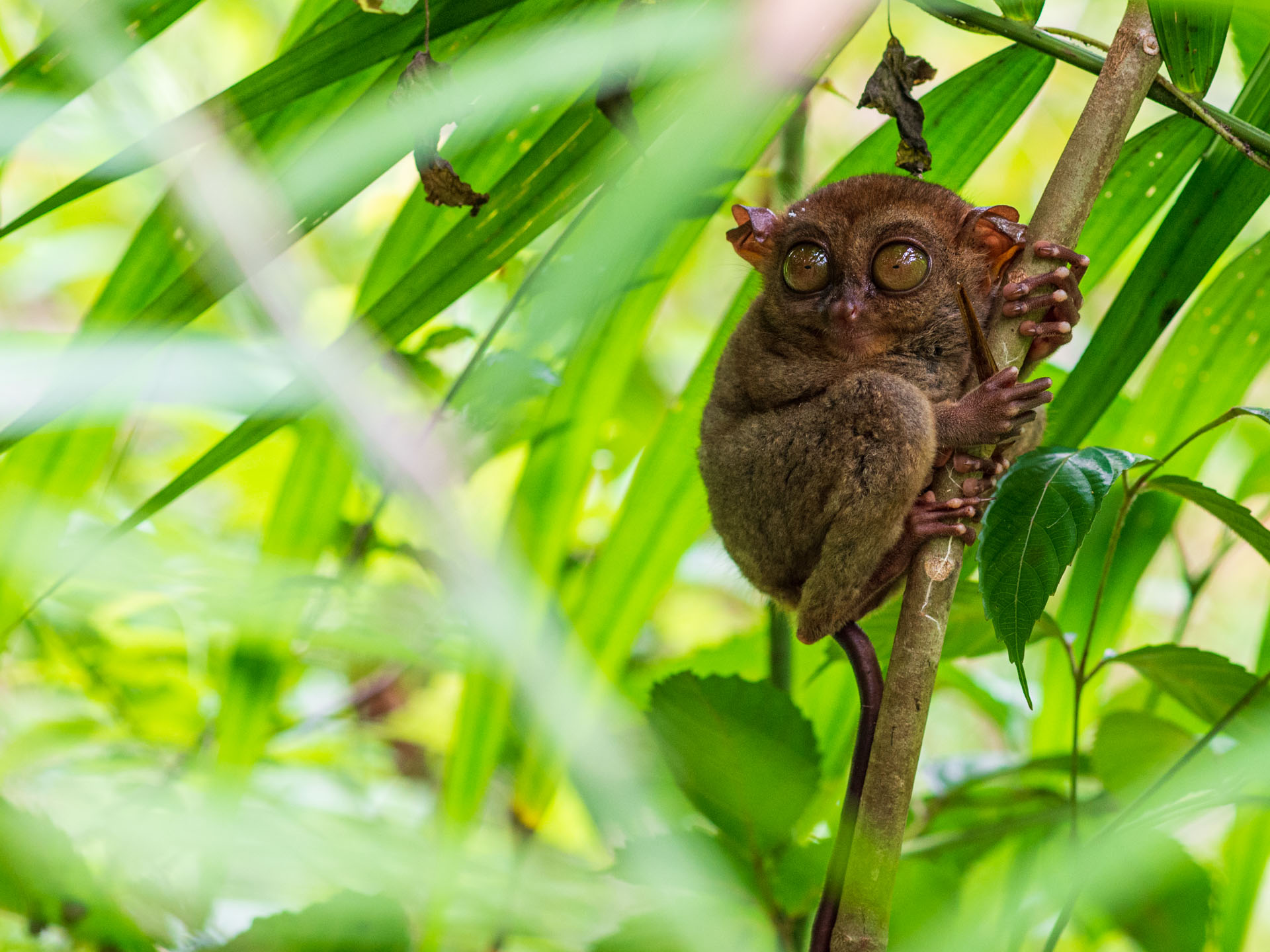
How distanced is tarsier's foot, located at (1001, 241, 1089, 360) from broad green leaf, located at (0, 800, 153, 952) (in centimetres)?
166

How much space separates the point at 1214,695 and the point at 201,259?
5.88ft

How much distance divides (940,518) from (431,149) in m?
0.95

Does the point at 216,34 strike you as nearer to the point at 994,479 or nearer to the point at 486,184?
the point at 486,184

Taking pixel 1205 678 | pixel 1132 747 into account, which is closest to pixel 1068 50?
pixel 1205 678

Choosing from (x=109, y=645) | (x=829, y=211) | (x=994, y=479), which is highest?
(x=829, y=211)

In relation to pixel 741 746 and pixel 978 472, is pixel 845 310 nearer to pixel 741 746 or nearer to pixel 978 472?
pixel 978 472

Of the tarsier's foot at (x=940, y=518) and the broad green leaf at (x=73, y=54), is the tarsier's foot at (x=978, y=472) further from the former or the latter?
the broad green leaf at (x=73, y=54)

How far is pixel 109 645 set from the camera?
269 cm

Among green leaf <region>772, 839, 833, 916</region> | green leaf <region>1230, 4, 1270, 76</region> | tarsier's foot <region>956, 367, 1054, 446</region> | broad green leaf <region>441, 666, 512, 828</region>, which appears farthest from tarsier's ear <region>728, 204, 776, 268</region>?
green leaf <region>772, 839, 833, 916</region>

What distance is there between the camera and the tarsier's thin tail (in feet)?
4.11

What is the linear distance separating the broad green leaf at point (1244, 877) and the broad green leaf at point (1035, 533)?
145cm

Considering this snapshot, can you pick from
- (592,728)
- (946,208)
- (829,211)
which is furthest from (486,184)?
(592,728)

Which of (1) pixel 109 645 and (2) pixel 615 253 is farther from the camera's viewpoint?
(1) pixel 109 645

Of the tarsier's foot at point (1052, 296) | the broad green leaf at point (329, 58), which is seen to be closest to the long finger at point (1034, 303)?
the tarsier's foot at point (1052, 296)
